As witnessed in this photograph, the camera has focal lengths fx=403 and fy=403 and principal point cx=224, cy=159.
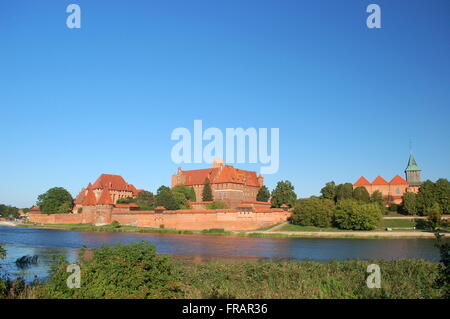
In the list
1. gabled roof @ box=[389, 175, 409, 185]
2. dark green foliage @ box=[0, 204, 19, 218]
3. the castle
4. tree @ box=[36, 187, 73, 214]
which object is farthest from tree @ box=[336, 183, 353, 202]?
dark green foliage @ box=[0, 204, 19, 218]

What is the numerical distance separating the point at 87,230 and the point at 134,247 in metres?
39.8

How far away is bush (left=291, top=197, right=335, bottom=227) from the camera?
39500mm

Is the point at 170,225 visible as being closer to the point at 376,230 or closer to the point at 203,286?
the point at 376,230

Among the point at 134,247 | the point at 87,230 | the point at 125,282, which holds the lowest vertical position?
the point at 87,230

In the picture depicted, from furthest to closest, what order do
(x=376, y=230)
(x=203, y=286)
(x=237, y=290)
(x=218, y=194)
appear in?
(x=218, y=194)
(x=376, y=230)
(x=203, y=286)
(x=237, y=290)

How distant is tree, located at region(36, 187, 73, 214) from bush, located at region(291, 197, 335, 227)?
112ft

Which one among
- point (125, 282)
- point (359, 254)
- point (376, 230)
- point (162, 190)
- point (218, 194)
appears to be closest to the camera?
point (125, 282)

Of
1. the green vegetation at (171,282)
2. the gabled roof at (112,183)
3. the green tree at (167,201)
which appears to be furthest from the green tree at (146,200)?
the green vegetation at (171,282)

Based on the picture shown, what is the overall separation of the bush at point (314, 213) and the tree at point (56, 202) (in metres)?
34.2

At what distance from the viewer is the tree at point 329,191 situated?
48.3 meters

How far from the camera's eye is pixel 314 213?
3994 centimetres

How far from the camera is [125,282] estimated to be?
744cm
